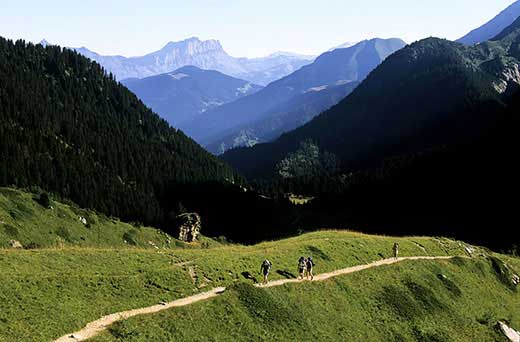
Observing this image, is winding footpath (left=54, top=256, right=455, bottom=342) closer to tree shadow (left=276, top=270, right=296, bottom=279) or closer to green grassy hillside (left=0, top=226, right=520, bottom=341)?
green grassy hillside (left=0, top=226, right=520, bottom=341)

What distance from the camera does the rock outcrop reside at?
16351 cm

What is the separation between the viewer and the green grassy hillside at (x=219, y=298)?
106 ft

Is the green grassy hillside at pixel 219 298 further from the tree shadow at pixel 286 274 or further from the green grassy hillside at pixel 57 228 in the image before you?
the green grassy hillside at pixel 57 228

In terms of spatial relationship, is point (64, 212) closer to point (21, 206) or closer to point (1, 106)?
point (21, 206)

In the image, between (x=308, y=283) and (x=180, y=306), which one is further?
(x=308, y=283)

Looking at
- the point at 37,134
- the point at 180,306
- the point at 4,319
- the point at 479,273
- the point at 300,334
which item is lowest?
the point at 479,273

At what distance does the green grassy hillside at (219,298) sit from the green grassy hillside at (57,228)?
54646 millimetres

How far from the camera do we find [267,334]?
3797 cm

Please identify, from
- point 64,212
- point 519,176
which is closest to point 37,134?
point 64,212

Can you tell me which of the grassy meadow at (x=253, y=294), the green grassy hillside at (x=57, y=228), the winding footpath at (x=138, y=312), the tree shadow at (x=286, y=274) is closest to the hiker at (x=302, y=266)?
the winding footpath at (x=138, y=312)

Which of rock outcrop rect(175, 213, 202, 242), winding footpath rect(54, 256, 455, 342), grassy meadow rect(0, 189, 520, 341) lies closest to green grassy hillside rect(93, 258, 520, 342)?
grassy meadow rect(0, 189, 520, 341)

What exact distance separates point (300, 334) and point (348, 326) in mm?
6959

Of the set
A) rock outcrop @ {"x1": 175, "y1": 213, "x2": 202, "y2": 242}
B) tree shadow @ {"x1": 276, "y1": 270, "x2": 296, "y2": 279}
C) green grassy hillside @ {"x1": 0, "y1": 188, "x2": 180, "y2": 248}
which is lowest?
rock outcrop @ {"x1": 175, "y1": 213, "x2": 202, "y2": 242}

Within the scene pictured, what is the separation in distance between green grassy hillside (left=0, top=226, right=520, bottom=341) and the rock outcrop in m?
105
